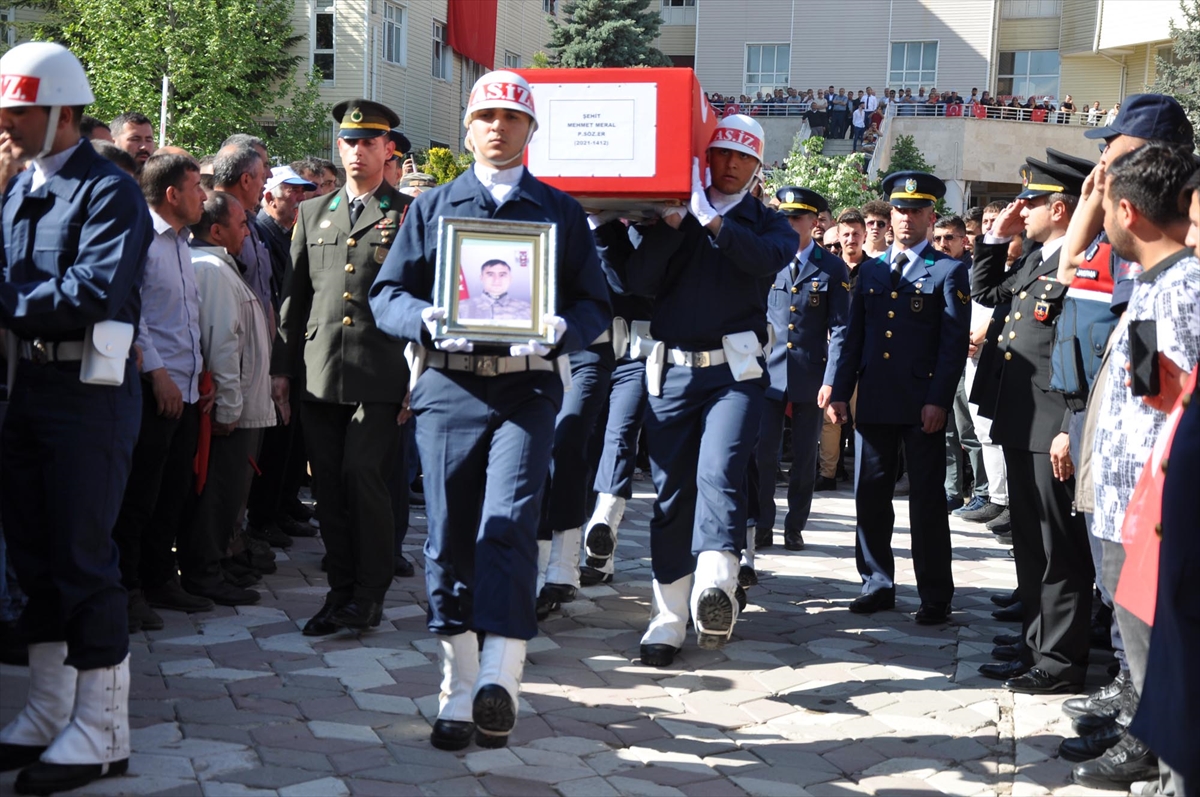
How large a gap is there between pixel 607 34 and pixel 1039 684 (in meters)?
37.3

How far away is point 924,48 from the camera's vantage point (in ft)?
152

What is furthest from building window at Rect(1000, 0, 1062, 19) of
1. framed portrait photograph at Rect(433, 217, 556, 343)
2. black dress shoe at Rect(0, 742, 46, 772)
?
black dress shoe at Rect(0, 742, 46, 772)

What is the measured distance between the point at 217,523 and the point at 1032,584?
13.0 ft

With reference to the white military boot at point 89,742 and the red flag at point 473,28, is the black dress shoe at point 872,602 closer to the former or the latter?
the white military boot at point 89,742

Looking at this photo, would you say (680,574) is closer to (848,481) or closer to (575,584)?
(575,584)

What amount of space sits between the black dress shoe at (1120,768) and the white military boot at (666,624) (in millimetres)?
1881

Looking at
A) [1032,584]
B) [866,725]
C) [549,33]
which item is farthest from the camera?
[549,33]

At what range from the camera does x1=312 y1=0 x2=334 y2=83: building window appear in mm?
36250

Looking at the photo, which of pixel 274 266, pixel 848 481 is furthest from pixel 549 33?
pixel 274 266

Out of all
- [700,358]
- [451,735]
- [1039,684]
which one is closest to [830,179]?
[700,358]

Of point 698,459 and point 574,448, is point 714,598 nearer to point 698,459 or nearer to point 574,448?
point 698,459

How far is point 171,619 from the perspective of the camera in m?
6.49

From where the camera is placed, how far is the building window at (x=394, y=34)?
36844 millimetres

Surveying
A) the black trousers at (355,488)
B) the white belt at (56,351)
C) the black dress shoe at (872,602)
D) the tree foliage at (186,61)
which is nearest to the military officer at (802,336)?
the black dress shoe at (872,602)
